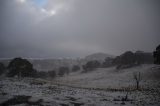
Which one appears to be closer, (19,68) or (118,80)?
(19,68)

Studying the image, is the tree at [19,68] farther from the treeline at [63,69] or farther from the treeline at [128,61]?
the treeline at [128,61]

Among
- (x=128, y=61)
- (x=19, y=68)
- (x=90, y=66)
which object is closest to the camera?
(x=19, y=68)

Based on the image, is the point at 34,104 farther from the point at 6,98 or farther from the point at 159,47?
the point at 159,47

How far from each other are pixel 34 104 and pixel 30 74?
60.9 m

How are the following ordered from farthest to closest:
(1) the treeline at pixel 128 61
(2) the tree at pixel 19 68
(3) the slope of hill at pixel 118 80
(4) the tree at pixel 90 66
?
(4) the tree at pixel 90 66, (1) the treeline at pixel 128 61, (2) the tree at pixel 19 68, (3) the slope of hill at pixel 118 80

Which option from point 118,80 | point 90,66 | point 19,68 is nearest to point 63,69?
point 90,66

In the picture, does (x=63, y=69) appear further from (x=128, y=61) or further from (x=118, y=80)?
(x=118, y=80)

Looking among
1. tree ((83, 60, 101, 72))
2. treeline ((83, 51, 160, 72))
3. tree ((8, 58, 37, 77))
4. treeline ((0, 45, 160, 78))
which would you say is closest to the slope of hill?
treeline ((0, 45, 160, 78))

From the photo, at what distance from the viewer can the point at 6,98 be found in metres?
22.2

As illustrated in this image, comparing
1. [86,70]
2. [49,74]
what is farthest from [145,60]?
[49,74]

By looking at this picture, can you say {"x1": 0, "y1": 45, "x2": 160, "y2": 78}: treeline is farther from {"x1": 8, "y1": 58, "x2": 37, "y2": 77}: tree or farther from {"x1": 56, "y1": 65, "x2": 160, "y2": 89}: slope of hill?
{"x1": 56, "y1": 65, "x2": 160, "y2": 89}: slope of hill

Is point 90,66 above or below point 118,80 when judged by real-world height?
above

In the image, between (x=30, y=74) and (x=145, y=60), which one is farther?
(x=145, y=60)

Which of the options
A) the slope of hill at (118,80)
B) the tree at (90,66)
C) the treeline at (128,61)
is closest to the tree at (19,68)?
the slope of hill at (118,80)
